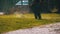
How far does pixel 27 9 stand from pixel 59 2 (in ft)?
10.7

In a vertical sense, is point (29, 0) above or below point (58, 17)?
above

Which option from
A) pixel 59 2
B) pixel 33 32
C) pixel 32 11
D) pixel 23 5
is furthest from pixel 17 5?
pixel 33 32

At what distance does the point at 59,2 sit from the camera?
2180 centimetres

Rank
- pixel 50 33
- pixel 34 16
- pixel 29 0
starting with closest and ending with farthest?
pixel 50 33, pixel 34 16, pixel 29 0

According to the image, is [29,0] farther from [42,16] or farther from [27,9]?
[42,16]

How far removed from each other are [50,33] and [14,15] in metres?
8.68

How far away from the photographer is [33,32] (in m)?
11.8

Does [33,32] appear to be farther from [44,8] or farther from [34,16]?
[44,8]

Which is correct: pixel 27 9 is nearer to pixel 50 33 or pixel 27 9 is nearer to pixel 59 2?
pixel 59 2

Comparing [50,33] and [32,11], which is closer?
[50,33]

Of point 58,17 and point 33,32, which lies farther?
point 58,17

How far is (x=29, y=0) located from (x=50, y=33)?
31.3 ft

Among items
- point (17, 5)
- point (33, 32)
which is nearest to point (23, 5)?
point (17, 5)

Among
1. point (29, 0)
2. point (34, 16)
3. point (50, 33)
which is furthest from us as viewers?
point (29, 0)
